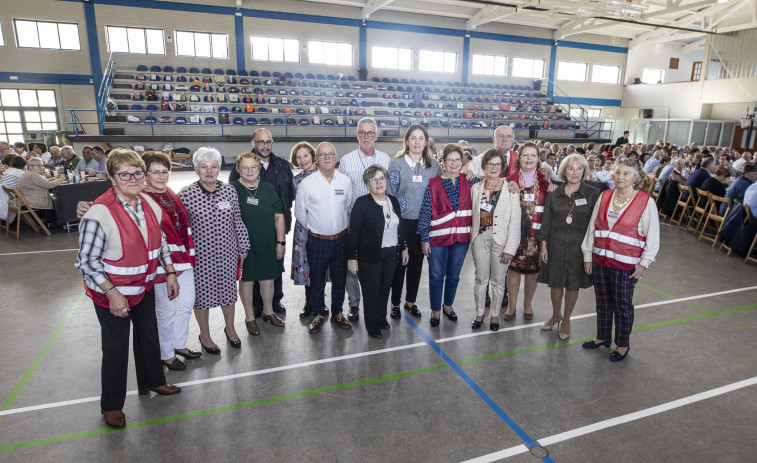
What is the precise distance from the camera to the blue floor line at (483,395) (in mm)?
2580

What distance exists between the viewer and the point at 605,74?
24.7m

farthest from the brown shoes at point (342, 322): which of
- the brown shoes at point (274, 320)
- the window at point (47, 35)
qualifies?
the window at point (47, 35)

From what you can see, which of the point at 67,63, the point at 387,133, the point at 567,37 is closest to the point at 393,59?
the point at 387,133

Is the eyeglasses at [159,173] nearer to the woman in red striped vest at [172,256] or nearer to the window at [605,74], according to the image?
the woman in red striped vest at [172,256]

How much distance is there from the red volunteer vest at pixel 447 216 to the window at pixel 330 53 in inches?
691

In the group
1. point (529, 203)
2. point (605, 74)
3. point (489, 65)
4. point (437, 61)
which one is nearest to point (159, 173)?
point (529, 203)

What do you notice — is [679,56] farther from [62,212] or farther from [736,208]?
[62,212]

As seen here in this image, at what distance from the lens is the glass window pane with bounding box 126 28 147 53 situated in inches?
655

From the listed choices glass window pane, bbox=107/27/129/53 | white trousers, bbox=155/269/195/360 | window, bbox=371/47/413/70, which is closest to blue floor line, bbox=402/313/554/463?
white trousers, bbox=155/269/195/360

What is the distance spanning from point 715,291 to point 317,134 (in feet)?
47.9

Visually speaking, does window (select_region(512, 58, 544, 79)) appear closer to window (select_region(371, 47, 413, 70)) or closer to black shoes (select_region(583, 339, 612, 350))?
window (select_region(371, 47, 413, 70))

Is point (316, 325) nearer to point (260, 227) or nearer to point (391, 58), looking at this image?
point (260, 227)

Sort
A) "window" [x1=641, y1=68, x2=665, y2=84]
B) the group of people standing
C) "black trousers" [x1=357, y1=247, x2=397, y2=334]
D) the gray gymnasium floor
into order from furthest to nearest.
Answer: "window" [x1=641, y1=68, x2=665, y2=84] → "black trousers" [x1=357, y1=247, x2=397, y2=334] → the group of people standing → the gray gymnasium floor

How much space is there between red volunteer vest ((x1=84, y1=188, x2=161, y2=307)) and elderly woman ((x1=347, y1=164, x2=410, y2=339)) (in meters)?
1.51
